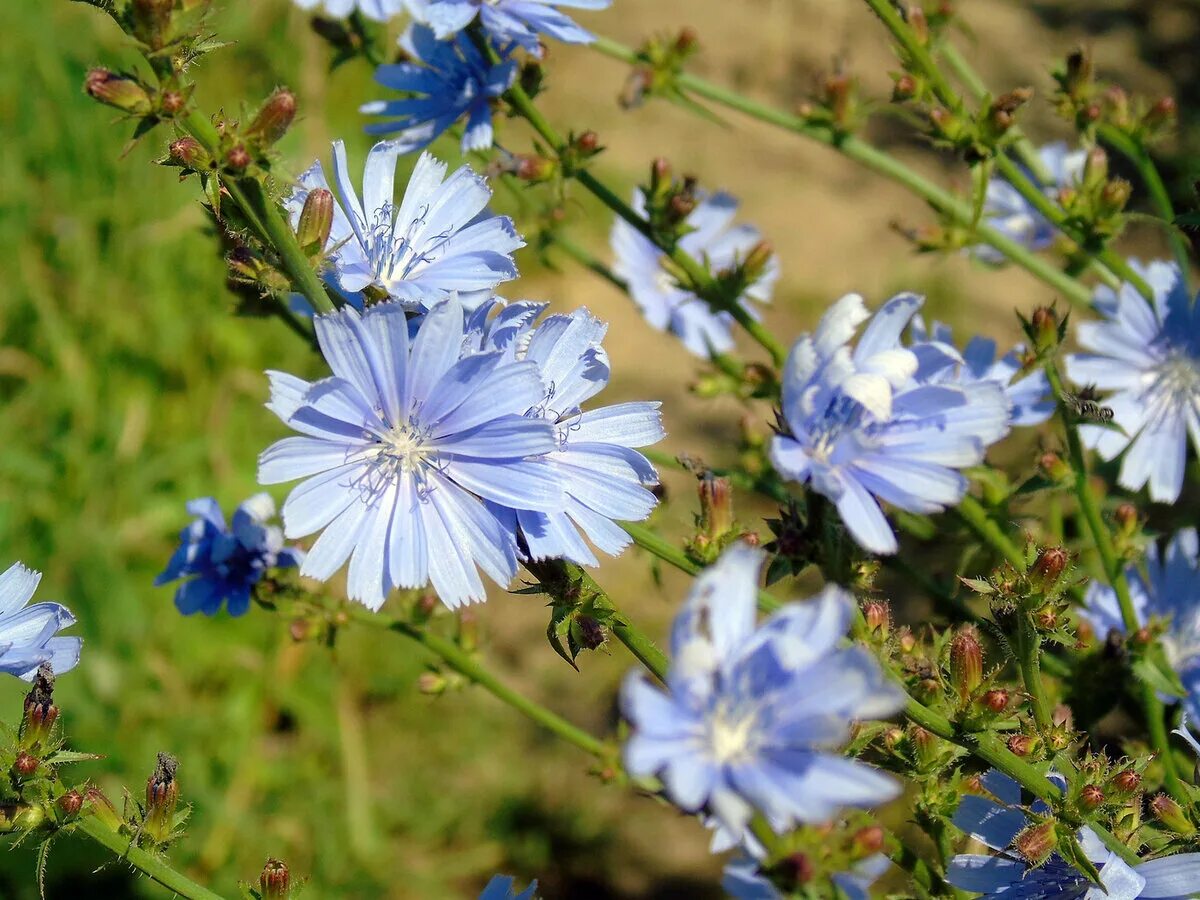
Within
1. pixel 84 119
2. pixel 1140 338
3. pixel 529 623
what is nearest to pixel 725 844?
pixel 1140 338

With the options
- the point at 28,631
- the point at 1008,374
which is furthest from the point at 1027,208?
the point at 28,631

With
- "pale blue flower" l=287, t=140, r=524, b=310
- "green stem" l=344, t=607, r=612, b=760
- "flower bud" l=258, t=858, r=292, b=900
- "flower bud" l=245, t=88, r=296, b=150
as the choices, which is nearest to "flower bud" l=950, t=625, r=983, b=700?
"green stem" l=344, t=607, r=612, b=760

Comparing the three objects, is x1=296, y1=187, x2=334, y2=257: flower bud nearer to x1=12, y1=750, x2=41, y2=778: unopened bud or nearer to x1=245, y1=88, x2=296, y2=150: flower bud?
x1=245, y1=88, x2=296, y2=150: flower bud

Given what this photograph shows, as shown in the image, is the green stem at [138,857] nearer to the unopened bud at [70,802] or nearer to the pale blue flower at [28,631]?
the unopened bud at [70,802]

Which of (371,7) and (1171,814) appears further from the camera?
(371,7)

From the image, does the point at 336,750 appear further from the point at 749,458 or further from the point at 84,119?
Result: the point at 84,119

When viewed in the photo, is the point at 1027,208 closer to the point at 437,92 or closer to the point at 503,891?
the point at 437,92

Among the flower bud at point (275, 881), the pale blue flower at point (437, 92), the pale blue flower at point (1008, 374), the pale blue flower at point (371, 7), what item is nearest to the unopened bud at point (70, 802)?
the flower bud at point (275, 881)

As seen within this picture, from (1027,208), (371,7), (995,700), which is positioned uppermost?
(1027,208)
